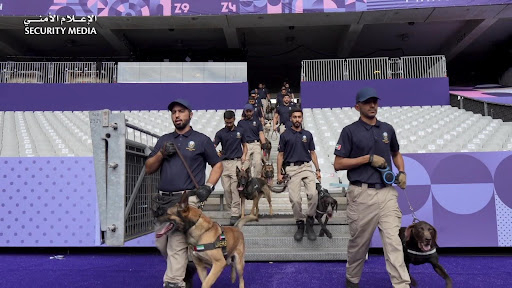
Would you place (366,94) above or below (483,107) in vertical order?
below

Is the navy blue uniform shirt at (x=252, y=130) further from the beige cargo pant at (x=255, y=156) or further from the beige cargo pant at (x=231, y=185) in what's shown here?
the beige cargo pant at (x=231, y=185)

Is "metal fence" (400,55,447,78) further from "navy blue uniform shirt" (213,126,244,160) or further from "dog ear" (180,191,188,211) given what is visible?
"dog ear" (180,191,188,211)

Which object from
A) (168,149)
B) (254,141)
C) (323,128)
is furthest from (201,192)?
(323,128)

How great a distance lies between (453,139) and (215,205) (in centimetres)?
700

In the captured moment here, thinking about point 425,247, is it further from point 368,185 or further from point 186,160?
point 186,160

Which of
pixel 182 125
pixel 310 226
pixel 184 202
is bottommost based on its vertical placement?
pixel 310 226

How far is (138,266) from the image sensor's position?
548cm

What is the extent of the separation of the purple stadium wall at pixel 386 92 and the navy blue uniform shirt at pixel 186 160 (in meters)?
13.3

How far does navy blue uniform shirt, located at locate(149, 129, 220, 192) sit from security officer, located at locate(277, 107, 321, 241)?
2.24 metres

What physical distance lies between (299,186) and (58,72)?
15233mm

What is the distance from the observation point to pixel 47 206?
6.08 metres

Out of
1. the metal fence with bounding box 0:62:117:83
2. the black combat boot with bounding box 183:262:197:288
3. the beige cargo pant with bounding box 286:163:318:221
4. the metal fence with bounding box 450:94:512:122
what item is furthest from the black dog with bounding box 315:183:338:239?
the metal fence with bounding box 0:62:117:83

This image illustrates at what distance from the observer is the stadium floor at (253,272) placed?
4.50 meters

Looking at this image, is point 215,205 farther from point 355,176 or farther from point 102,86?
point 102,86
